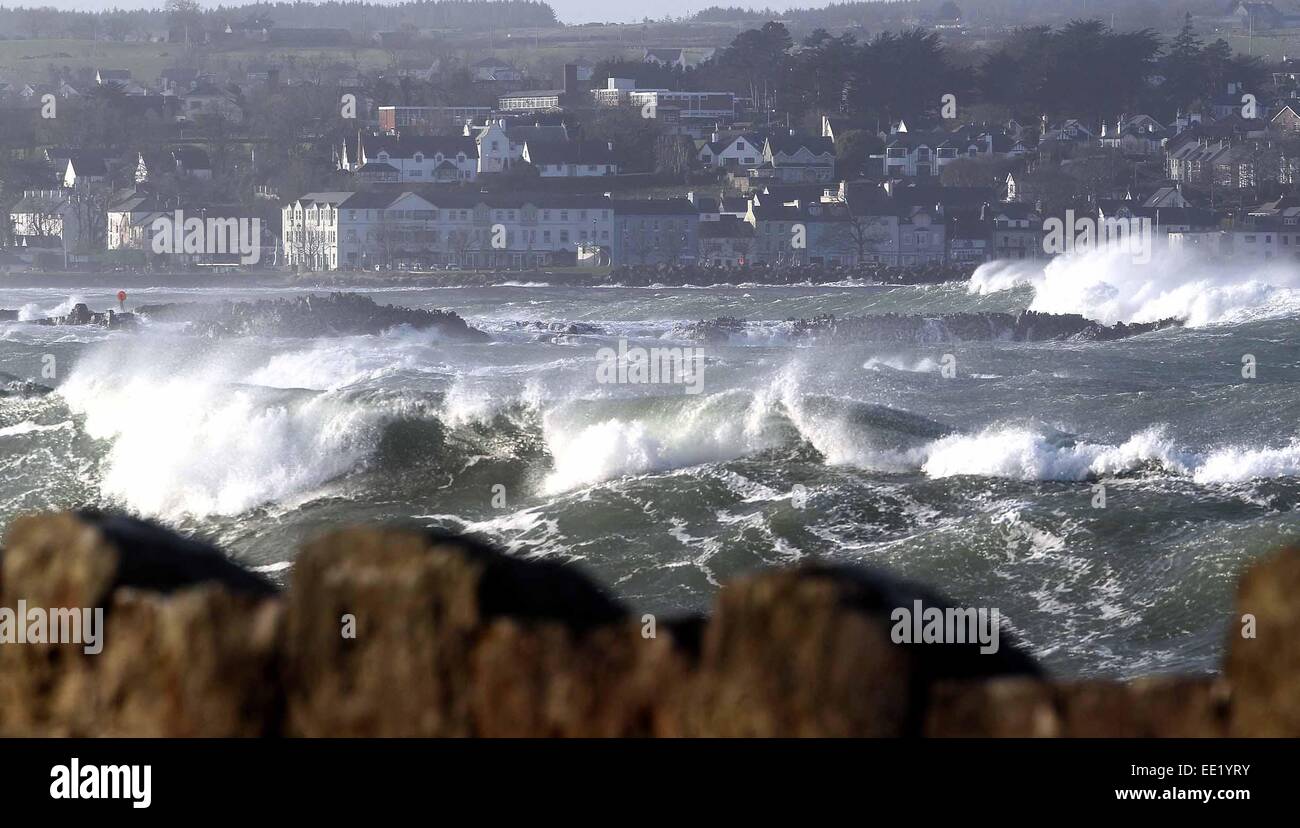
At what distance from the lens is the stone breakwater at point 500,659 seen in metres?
3.16

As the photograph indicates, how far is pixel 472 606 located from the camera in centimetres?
358

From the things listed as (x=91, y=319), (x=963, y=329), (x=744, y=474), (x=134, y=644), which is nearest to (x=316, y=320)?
(x=91, y=319)

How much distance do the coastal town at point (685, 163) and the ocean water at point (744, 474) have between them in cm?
5017

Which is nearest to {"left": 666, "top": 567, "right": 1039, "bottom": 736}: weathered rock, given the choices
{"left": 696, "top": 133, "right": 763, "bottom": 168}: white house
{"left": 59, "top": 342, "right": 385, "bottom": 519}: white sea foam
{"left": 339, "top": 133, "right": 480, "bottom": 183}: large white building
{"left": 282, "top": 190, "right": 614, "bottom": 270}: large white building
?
{"left": 59, "top": 342, "right": 385, "bottom": 519}: white sea foam

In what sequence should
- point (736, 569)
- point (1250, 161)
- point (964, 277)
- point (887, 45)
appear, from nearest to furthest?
point (736, 569)
point (964, 277)
point (1250, 161)
point (887, 45)

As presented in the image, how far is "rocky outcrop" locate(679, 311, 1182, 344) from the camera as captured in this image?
2030 inches

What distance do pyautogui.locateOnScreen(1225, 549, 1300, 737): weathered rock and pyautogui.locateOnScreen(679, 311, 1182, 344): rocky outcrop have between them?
47730mm

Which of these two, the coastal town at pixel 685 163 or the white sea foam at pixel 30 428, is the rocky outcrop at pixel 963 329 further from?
the white sea foam at pixel 30 428

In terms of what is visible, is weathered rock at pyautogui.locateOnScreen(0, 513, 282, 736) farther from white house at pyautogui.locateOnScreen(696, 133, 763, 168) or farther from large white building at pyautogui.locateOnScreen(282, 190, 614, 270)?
white house at pyautogui.locateOnScreen(696, 133, 763, 168)

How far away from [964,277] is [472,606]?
291 feet

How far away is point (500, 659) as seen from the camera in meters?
3.57

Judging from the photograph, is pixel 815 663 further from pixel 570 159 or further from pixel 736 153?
pixel 736 153
